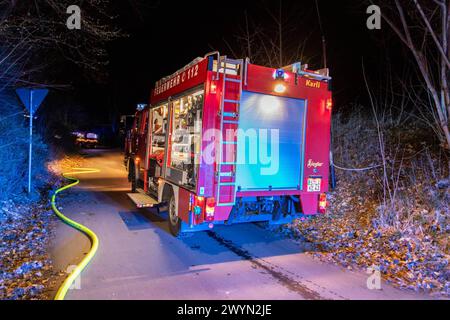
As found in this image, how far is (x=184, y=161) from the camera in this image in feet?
22.0

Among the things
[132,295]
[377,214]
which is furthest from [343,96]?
[132,295]

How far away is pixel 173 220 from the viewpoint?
22.4 feet

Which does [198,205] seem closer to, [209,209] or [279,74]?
[209,209]

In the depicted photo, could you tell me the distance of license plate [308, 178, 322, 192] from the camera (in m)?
6.30

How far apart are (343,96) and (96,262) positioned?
49.0 feet

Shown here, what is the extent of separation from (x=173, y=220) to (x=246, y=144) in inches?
92.9

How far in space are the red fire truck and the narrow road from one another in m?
0.54

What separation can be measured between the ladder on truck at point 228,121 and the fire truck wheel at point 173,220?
4.77ft

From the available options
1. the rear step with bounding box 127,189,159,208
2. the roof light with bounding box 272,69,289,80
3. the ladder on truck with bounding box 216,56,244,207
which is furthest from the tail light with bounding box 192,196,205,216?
the roof light with bounding box 272,69,289,80

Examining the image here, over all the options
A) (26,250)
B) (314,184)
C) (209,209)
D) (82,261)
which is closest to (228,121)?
(209,209)

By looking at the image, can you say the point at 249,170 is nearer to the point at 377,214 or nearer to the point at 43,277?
the point at 377,214

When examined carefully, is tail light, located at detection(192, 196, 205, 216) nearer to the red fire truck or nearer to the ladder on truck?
the red fire truck

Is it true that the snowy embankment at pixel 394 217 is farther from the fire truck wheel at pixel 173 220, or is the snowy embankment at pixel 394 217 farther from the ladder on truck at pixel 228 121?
the fire truck wheel at pixel 173 220

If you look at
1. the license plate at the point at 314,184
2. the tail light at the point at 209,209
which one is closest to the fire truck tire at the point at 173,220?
the tail light at the point at 209,209
